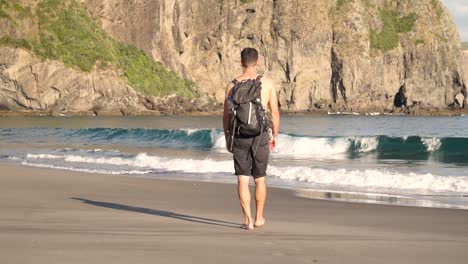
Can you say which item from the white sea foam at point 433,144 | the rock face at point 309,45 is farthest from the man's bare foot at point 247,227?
the rock face at point 309,45

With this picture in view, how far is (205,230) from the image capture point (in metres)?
7.92

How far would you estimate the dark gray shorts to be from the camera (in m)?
8.05

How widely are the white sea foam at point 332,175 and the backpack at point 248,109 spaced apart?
6.74 m

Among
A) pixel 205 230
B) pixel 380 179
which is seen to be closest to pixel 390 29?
pixel 380 179

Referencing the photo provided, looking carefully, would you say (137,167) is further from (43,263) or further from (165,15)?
(165,15)

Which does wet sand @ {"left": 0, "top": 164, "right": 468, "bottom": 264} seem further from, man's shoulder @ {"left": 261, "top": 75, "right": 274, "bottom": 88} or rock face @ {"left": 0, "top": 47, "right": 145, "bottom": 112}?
rock face @ {"left": 0, "top": 47, "right": 145, "bottom": 112}

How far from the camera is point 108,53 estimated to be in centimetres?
9444

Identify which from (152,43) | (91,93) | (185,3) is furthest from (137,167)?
(185,3)

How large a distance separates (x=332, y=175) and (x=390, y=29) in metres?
130

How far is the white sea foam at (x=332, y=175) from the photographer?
47.6ft

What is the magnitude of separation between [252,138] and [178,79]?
98207 mm

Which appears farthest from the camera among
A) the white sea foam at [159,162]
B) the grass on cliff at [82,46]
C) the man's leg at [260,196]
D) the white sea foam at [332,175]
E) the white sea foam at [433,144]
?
the grass on cliff at [82,46]

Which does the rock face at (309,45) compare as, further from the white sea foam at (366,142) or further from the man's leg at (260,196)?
the man's leg at (260,196)

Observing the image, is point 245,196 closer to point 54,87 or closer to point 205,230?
point 205,230
